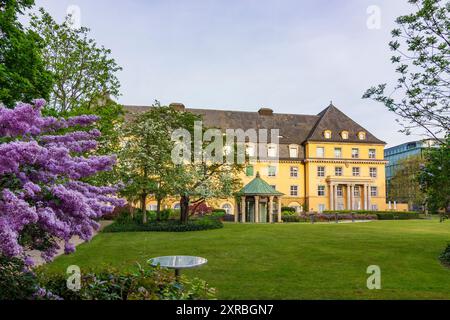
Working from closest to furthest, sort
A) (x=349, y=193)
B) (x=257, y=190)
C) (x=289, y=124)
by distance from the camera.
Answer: (x=257, y=190)
(x=349, y=193)
(x=289, y=124)

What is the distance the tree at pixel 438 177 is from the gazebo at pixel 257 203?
27146 millimetres

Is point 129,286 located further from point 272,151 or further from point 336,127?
point 336,127

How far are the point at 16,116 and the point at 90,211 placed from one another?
1726 mm

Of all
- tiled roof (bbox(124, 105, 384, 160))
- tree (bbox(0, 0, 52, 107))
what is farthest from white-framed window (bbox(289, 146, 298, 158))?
tree (bbox(0, 0, 52, 107))

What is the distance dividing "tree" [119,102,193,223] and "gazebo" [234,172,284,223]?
12938 mm

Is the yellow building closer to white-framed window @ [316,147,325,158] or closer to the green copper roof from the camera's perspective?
white-framed window @ [316,147,325,158]

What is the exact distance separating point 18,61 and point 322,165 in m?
48.9

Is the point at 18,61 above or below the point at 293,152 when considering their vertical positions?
below

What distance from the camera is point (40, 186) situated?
5.78 m

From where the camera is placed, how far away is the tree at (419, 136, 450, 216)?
1457 centimetres

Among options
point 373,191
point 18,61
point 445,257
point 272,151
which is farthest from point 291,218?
point 18,61
